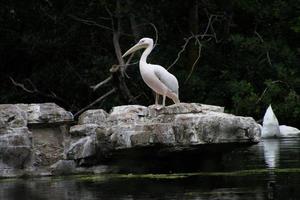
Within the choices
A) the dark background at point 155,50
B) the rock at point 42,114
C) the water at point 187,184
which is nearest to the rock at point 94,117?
the rock at point 42,114

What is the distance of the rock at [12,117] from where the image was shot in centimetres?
1759

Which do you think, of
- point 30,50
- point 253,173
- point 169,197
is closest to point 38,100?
point 30,50

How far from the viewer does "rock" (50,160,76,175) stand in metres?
17.1

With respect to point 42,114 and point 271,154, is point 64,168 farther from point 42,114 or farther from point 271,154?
point 271,154

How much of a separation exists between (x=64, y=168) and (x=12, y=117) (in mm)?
1561

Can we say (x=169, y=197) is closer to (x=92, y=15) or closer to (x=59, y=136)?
(x=59, y=136)

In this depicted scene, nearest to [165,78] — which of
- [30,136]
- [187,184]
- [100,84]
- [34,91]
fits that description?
[30,136]

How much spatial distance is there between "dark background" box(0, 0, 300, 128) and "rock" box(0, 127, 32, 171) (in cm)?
1454

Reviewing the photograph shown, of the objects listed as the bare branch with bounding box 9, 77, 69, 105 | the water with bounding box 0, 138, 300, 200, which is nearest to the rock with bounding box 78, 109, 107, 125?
the water with bounding box 0, 138, 300, 200

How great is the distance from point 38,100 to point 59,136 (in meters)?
15.4

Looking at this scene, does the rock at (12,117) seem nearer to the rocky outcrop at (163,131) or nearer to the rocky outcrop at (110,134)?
→ the rocky outcrop at (110,134)

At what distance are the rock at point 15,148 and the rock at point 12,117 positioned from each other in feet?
1.02

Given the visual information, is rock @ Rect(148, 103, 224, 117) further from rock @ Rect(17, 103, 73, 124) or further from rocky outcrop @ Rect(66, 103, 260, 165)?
rock @ Rect(17, 103, 73, 124)

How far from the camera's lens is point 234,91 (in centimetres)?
3228
